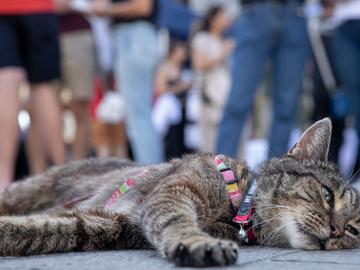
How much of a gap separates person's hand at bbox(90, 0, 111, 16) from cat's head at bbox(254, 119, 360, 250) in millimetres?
3269

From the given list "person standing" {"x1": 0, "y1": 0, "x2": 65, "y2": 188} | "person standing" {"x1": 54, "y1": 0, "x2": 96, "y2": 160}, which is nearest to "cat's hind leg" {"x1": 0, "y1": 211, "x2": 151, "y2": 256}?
"person standing" {"x1": 0, "y1": 0, "x2": 65, "y2": 188}

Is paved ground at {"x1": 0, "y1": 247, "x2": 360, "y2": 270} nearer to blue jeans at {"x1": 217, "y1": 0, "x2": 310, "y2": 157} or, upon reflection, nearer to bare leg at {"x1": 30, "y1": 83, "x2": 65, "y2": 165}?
bare leg at {"x1": 30, "y1": 83, "x2": 65, "y2": 165}

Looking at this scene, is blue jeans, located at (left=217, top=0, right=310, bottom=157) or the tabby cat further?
blue jeans, located at (left=217, top=0, right=310, bottom=157)

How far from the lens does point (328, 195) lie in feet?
12.9

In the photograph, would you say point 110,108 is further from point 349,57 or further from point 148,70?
point 349,57

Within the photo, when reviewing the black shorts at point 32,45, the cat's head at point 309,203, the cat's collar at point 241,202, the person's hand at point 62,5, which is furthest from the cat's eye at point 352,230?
the person's hand at point 62,5

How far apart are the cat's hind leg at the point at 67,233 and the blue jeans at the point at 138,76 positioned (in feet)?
10.5

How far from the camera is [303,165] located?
417cm

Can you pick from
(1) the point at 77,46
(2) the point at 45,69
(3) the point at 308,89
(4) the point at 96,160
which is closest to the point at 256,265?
(4) the point at 96,160

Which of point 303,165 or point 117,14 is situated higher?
point 117,14

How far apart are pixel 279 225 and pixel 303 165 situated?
0.41m

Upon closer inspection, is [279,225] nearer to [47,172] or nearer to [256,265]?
[256,265]

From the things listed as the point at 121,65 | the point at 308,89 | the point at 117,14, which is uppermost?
the point at 117,14

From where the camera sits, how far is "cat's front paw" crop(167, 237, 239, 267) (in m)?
3.05
